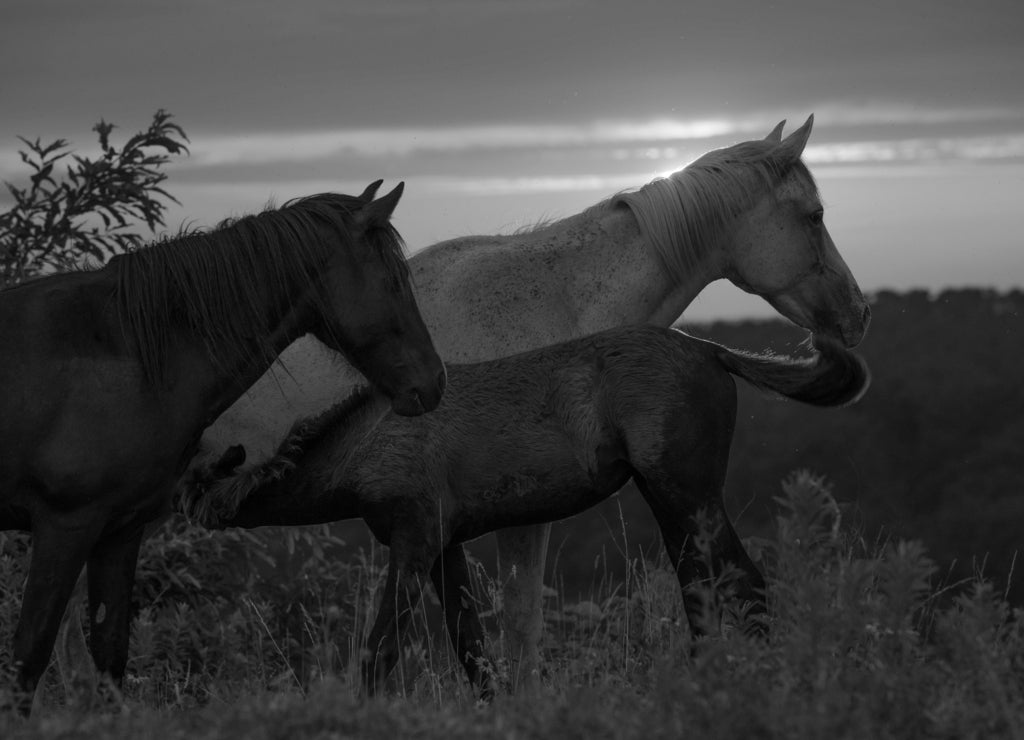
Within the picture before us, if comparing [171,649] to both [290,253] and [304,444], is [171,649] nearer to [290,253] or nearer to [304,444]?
[304,444]

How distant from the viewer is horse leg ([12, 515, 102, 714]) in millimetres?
4629

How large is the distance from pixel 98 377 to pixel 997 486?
32096 millimetres

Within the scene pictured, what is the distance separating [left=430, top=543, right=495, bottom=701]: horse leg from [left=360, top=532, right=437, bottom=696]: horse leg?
35cm

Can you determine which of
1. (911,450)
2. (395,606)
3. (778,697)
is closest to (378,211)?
(395,606)

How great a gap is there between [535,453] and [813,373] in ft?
4.00

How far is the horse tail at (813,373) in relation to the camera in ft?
18.4

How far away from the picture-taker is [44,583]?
15.2 feet

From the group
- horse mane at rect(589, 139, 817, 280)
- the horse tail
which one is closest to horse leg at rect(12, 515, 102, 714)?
the horse tail

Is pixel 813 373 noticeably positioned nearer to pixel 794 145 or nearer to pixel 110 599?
pixel 794 145

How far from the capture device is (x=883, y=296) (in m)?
48.1

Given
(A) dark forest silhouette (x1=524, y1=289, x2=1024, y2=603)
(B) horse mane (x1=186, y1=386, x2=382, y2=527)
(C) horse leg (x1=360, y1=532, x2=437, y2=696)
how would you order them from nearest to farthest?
(C) horse leg (x1=360, y1=532, x2=437, y2=696) < (B) horse mane (x1=186, y1=386, x2=382, y2=527) < (A) dark forest silhouette (x1=524, y1=289, x2=1024, y2=603)

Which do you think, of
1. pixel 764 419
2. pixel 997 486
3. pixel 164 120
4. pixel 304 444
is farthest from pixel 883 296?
pixel 304 444

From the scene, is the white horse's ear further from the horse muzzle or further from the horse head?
the horse muzzle

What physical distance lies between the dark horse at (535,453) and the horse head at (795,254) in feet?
4.64
